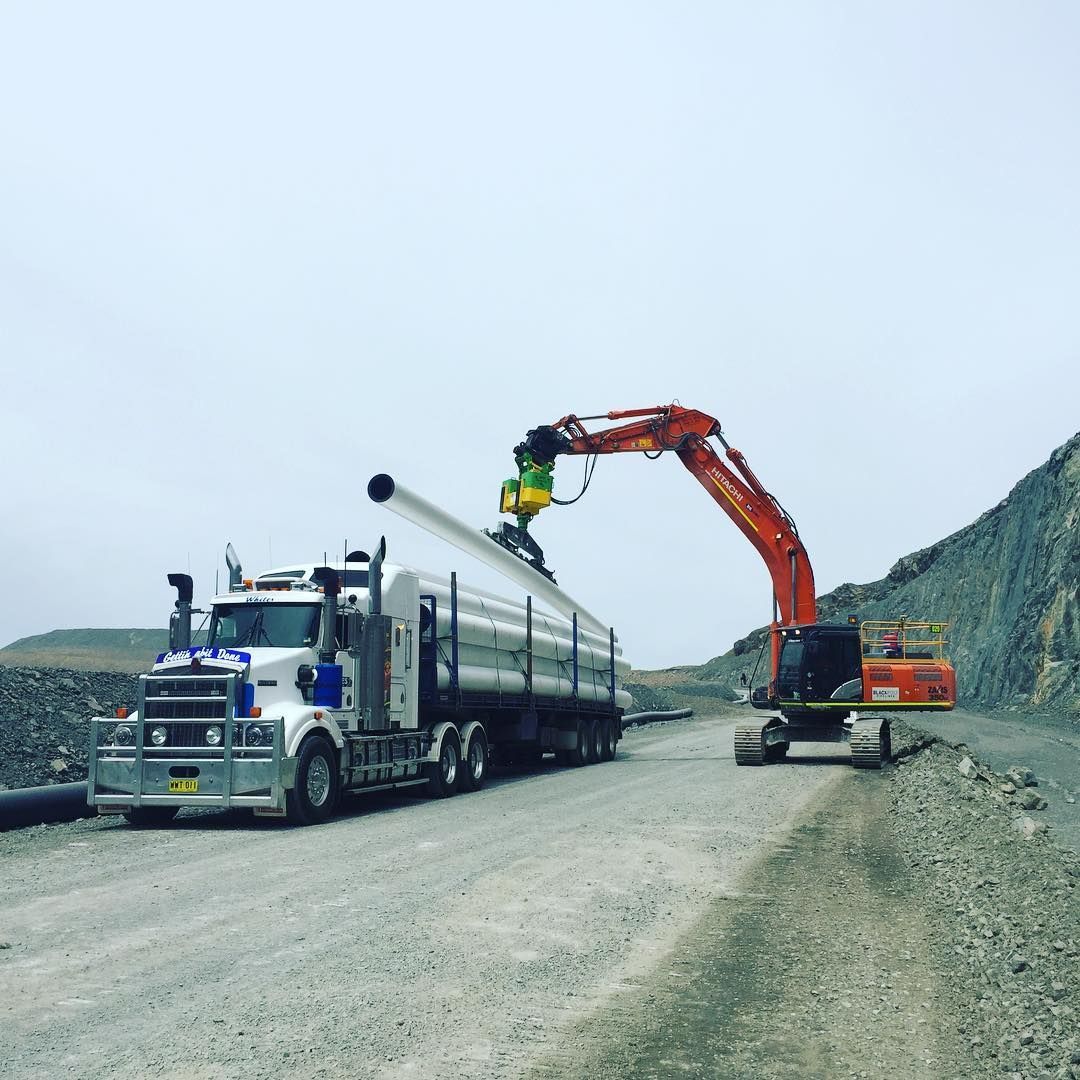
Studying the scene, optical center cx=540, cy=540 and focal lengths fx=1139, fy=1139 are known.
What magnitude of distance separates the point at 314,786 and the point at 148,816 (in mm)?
2236

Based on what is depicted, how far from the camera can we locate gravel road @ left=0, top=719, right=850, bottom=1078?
5.73 metres

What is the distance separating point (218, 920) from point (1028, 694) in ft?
127

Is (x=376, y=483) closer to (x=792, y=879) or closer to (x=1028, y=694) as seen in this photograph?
(x=792, y=879)

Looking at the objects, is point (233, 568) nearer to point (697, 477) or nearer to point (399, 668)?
point (399, 668)

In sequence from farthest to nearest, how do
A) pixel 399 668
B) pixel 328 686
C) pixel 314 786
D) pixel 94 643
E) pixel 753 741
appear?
1. pixel 94 643
2. pixel 753 741
3. pixel 399 668
4. pixel 328 686
5. pixel 314 786

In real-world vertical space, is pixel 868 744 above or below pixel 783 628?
below

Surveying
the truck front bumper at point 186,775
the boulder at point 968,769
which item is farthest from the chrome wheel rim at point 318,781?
the boulder at point 968,769

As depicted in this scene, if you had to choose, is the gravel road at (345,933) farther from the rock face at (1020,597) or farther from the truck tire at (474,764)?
the rock face at (1020,597)

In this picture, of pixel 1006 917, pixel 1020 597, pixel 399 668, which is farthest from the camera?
pixel 1020 597

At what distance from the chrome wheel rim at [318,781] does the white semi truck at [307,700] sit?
0.02 metres

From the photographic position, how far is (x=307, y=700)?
14.9 meters

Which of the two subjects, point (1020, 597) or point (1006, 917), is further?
point (1020, 597)

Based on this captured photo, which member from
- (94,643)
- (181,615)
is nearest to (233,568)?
(181,615)

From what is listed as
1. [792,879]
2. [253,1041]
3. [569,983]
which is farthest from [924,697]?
[253,1041]
